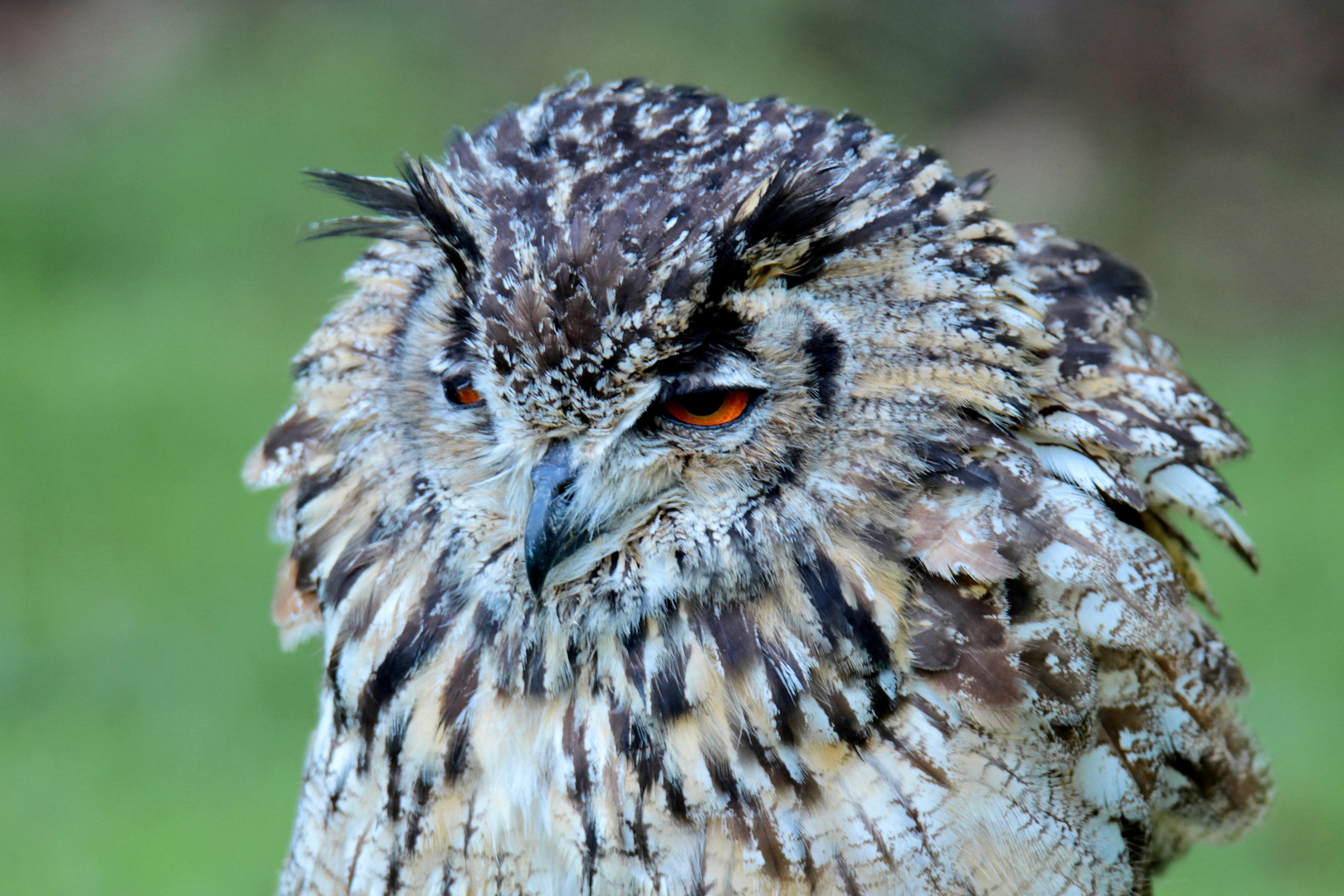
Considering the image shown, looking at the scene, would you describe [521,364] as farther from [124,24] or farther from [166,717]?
[124,24]

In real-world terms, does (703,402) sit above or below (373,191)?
below

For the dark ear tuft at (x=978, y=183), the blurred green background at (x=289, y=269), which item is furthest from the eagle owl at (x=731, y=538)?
the blurred green background at (x=289, y=269)

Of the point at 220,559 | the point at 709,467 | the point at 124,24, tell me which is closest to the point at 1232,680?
the point at 709,467

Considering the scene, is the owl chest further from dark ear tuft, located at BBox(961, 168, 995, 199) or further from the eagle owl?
dark ear tuft, located at BBox(961, 168, 995, 199)

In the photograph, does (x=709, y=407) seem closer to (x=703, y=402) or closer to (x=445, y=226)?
(x=703, y=402)

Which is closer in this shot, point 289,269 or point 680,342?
point 680,342

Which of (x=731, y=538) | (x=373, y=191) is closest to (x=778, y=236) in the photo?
(x=731, y=538)

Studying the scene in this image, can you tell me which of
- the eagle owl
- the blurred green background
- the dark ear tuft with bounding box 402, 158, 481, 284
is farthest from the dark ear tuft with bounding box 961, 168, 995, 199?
the blurred green background

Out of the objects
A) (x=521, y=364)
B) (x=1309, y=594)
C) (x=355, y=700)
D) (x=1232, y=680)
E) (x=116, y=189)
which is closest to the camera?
(x=521, y=364)
